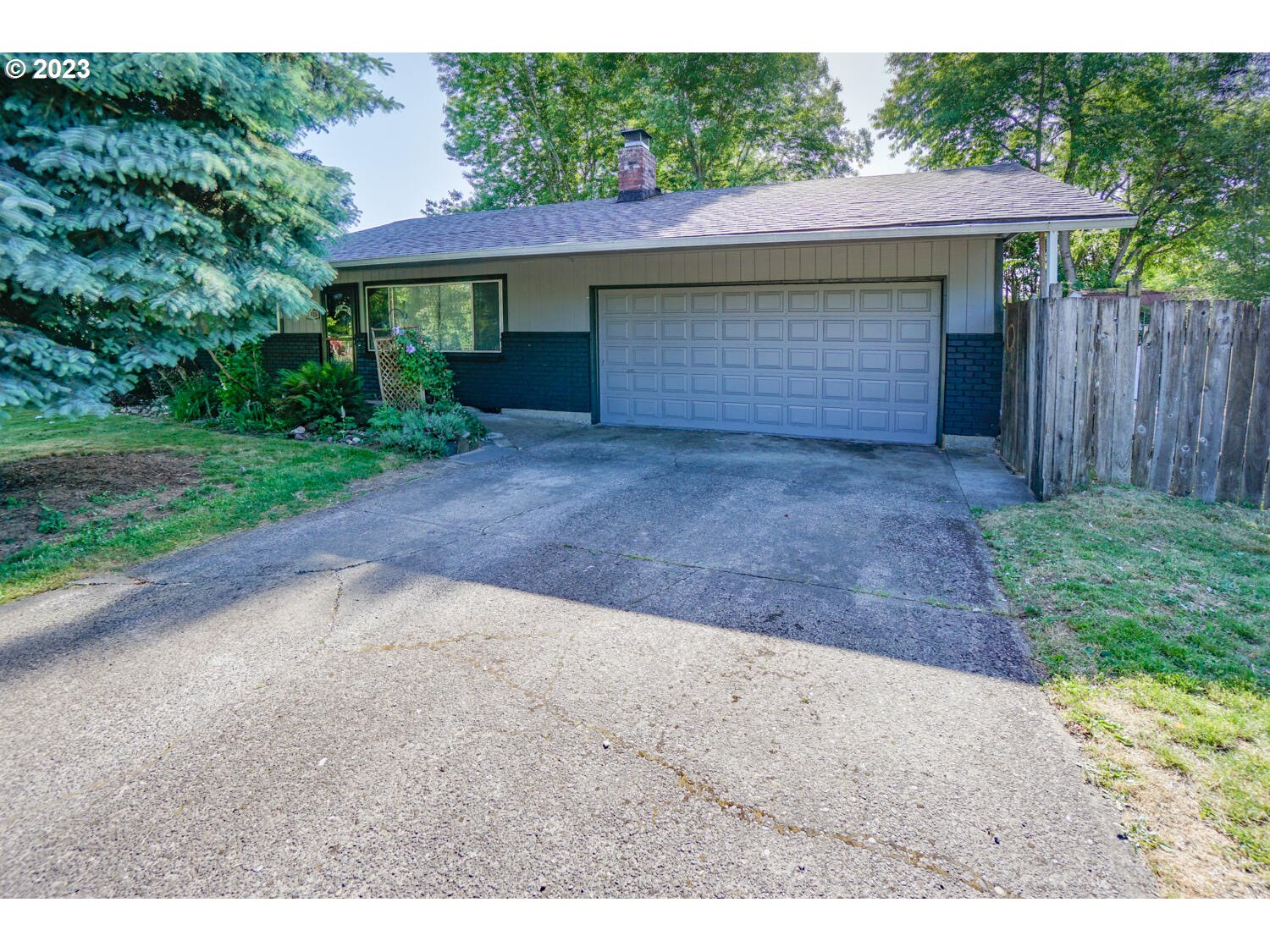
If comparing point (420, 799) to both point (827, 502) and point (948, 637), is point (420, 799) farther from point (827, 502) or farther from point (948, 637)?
point (827, 502)

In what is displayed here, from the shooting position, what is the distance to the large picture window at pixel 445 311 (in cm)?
1184

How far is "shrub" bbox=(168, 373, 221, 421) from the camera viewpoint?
1111 cm

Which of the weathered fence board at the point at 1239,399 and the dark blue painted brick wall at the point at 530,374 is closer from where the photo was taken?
the weathered fence board at the point at 1239,399

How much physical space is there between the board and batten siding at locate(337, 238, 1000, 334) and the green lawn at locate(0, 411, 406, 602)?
406 centimetres

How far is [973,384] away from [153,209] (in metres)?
8.61

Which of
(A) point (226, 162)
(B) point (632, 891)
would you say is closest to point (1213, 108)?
(A) point (226, 162)

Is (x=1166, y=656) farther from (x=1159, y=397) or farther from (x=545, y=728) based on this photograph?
(x=1159, y=397)

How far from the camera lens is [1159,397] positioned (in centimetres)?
549

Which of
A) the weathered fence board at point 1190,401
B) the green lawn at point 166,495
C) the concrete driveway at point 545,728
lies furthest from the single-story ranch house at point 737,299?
the concrete driveway at point 545,728

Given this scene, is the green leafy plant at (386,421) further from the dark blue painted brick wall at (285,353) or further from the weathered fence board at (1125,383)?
the weathered fence board at (1125,383)

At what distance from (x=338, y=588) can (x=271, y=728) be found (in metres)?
1.60

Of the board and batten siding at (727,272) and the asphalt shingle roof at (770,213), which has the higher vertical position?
the asphalt shingle roof at (770,213)

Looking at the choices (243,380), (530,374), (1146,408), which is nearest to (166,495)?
(243,380)

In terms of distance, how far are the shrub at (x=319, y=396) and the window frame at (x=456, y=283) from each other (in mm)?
1761
